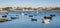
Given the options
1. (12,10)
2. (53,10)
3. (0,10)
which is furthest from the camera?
(12,10)

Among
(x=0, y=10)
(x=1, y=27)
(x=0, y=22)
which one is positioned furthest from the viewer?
(x=0, y=10)

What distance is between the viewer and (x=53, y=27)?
1441 inches

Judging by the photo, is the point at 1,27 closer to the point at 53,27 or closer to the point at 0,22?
the point at 0,22

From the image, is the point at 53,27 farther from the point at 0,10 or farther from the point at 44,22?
the point at 0,10

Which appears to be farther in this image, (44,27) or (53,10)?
(53,10)

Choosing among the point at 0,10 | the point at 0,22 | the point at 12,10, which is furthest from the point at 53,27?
the point at 12,10

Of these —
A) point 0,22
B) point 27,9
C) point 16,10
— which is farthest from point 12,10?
point 0,22

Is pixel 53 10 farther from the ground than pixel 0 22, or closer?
closer

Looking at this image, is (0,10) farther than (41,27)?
Yes

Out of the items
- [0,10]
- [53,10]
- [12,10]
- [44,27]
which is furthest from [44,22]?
[12,10]

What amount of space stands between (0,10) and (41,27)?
92.8 metres

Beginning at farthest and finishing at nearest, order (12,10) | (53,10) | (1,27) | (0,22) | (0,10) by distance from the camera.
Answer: (12,10) < (53,10) < (0,10) < (0,22) < (1,27)

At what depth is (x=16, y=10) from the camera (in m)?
166

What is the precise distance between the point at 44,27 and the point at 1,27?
872 centimetres
